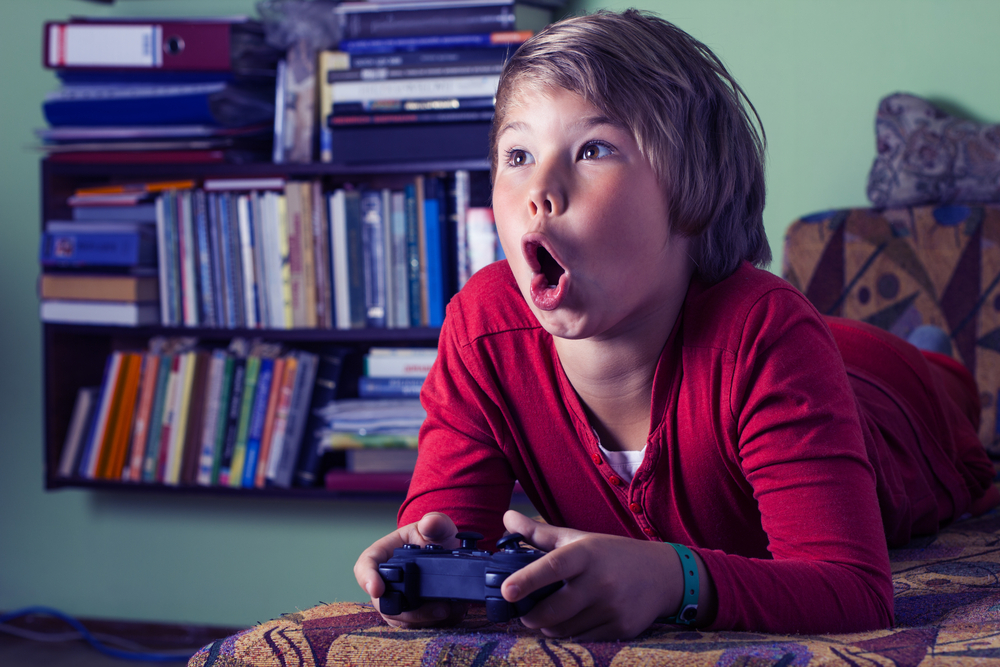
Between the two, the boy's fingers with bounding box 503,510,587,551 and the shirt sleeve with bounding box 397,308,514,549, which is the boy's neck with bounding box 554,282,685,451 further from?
the boy's fingers with bounding box 503,510,587,551

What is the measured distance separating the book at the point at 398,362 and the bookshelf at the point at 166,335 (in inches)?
1.4

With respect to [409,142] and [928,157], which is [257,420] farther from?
[928,157]

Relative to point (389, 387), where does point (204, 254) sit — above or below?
above

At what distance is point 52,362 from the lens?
197 cm

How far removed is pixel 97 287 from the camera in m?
1.89

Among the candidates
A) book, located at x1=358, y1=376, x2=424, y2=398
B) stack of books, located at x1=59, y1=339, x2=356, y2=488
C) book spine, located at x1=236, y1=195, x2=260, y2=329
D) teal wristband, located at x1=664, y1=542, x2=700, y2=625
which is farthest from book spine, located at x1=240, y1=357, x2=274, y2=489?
teal wristband, located at x1=664, y1=542, x2=700, y2=625

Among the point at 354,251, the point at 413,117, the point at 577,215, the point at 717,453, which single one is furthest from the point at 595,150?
the point at 354,251

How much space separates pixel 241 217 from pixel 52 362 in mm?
588

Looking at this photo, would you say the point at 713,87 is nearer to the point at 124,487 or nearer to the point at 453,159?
the point at 453,159

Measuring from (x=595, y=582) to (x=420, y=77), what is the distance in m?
1.38

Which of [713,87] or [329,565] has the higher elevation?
[713,87]

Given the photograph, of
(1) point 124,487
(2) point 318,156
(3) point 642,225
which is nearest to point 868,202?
(2) point 318,156

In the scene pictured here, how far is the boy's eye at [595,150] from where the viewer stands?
0.69m

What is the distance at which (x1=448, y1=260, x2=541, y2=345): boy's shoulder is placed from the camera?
85cm
